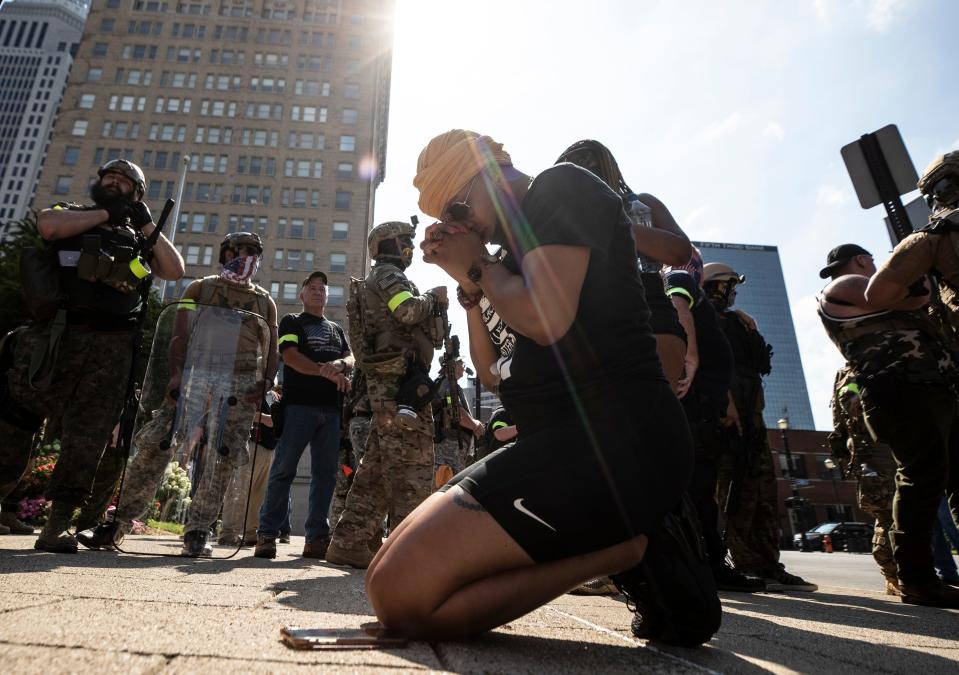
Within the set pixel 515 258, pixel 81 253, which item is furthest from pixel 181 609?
pixel 81 253

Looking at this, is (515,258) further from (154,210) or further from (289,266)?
(154,210)

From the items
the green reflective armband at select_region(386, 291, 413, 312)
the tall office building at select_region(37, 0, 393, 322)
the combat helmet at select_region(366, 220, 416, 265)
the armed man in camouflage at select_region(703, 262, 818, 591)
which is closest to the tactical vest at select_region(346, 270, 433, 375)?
the green reflective armband at select_region(386, 291, 413, 312)

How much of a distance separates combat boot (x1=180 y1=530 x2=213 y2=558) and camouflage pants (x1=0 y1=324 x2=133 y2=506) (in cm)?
65

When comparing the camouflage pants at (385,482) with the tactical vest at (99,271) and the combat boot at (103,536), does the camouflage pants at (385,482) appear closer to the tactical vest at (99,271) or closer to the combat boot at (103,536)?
the combat boot at (103,536)

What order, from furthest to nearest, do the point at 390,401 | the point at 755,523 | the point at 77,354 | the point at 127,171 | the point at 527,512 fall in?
1. the point at 755,523
2. the point at 390,401
3. the point at 127,171
4. the point at 77,354
5. the point at 527,512

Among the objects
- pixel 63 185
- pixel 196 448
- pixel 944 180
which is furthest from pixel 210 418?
pixel 63 185

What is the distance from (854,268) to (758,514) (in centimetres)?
190

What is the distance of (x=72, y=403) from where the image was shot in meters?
3.22

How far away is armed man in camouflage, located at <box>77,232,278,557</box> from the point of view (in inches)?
141

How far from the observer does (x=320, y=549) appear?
4.50 metres

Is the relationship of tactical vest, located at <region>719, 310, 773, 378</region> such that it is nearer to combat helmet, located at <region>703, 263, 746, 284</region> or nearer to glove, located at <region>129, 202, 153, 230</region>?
combat helmet, located at <region>703, 263, 746, 284</region>

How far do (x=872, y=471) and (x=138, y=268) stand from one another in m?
5.16

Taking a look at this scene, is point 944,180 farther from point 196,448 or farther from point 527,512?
point 196,448

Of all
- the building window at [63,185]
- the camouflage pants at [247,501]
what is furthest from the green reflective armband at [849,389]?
the building window at [63,185]
